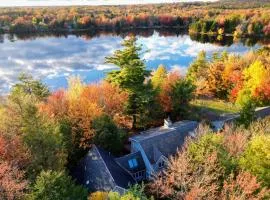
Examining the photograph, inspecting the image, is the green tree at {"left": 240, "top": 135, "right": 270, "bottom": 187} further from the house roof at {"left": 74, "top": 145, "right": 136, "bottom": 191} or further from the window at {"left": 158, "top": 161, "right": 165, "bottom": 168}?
the house roof at {"left": 74, "top": 145, "right": 136, "bottom": 191}

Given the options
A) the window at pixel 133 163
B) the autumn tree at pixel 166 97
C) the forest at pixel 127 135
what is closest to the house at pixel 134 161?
the window at pixel 133 163

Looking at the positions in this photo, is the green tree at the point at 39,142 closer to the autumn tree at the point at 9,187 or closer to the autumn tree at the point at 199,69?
the autumn tree at the point at 9,187

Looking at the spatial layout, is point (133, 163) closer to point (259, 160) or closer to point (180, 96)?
point (259, 160)

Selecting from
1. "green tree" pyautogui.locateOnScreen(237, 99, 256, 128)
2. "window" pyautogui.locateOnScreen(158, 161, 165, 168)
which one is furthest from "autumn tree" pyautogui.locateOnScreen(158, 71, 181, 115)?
"window" pyautogui.locateOnScreen(158, 161, 165, 168)

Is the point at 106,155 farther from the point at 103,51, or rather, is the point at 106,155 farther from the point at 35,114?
the point at 103,51

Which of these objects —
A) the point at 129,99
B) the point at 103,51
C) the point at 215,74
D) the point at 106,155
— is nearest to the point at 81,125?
the point at 106,155

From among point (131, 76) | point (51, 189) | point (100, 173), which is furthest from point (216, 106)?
point (51, 189)

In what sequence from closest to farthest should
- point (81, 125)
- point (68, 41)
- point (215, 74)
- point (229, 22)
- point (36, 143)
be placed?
point (36, 143) → point (81, 125) → point (215, 74) → point (68, 41) → point (229, 22)
